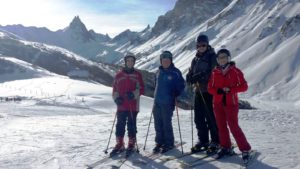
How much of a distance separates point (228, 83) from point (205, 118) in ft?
5.21

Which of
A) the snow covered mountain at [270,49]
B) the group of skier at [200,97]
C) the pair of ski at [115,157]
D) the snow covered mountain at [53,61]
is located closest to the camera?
the group of skier at [200,97]

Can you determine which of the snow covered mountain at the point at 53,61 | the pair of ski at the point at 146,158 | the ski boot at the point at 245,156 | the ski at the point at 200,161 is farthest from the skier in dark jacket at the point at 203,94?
the snow covered mountain at the point at 53,61

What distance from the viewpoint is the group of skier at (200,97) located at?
9.76m

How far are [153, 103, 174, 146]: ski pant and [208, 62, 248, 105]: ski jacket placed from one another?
167cm

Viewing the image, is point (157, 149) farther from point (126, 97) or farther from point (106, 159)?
point (126, 97)

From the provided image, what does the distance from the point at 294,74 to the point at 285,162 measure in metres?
99.3

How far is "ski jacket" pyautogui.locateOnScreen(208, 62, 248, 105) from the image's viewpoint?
31.5 ft

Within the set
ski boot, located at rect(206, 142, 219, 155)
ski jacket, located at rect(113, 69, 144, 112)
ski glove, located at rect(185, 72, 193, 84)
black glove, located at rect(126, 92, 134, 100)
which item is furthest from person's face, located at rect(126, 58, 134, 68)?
ski boot, located at rect(206, 142, 219, 155)

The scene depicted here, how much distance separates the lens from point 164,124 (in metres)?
11.3

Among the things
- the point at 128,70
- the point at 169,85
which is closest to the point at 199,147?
the point at 169,85

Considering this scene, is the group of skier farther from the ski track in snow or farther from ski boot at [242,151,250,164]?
the ski track in snow

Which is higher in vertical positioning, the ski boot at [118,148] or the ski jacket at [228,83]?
the ski jacket at [228,83]

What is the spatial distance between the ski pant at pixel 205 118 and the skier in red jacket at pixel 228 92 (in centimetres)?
69

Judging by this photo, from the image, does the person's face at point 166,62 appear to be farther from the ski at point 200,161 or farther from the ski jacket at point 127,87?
the ski at point 200,161
